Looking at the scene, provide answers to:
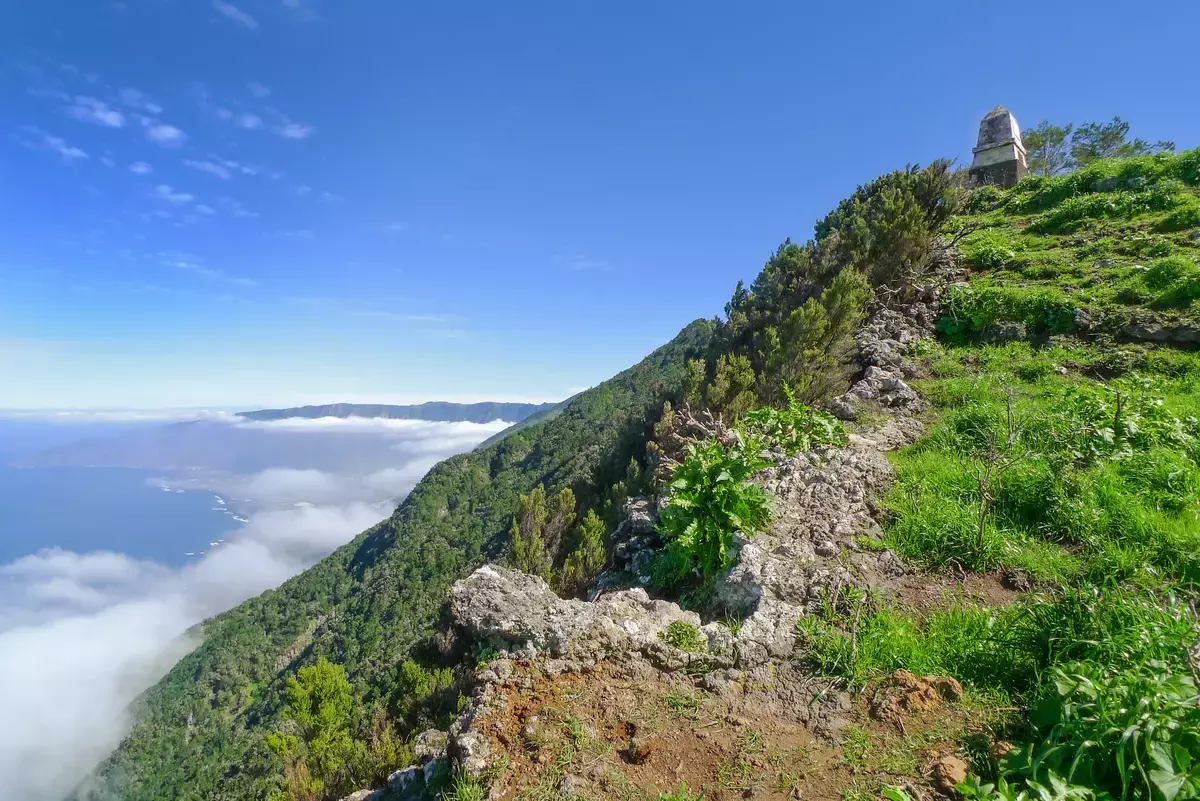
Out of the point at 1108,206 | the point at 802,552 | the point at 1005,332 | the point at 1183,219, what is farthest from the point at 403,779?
the point at 1108,206

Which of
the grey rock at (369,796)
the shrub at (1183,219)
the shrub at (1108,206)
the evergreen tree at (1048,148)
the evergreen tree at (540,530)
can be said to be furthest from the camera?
the evergreen tree at (1048,148)

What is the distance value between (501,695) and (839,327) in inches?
381

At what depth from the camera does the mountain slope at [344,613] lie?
71.4 meters

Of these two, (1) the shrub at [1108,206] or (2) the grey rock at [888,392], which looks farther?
(1) the shrub at [1108,206]

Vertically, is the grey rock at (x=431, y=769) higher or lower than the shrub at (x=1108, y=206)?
lower

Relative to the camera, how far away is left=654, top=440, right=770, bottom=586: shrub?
4340 millimetres

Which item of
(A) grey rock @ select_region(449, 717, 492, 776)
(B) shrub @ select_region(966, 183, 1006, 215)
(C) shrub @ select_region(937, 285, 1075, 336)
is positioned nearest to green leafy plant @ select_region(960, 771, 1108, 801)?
(A) grey rock @ select_region(449, 717, 492, 776)

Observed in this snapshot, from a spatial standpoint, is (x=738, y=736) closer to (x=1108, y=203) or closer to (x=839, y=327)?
(x=839, y=327)

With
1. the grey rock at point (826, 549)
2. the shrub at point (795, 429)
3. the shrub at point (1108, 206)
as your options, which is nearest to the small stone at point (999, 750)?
the grey rock at point (826, 549)

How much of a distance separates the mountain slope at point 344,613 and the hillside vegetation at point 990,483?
44.6 m

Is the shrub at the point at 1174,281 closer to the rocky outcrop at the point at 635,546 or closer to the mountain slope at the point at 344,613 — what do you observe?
the rocky outcrop at the point at 635,546

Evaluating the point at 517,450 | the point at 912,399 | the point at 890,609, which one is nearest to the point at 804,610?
the point at 890,609

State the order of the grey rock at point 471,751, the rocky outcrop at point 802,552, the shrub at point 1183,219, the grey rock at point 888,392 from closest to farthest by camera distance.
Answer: the grey rock at point 471,751 < the rocky outcrop at point 802,552 < the grey rock at point 888,392 < the shrub at point 1183,219

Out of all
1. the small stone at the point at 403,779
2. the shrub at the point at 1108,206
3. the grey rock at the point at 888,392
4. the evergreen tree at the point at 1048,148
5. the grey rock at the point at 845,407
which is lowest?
Answer: the small stone at the point at 403,779
